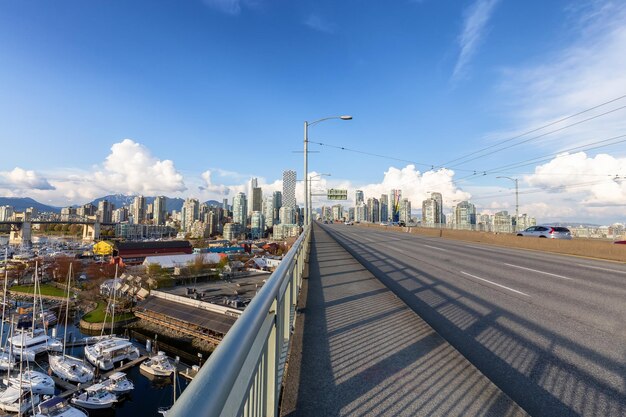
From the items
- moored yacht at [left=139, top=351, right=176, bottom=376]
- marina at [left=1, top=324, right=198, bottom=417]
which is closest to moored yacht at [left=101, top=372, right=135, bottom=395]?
marina at [left=1, top=324, right=198, bottom=417]

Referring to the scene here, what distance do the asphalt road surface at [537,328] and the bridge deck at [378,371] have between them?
0.45 m

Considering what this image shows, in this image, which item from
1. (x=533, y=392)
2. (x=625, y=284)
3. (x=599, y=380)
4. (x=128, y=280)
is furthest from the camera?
(x=128, y=280)

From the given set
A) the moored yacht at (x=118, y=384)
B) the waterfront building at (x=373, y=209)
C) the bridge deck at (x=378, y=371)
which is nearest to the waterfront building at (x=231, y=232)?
the waterfront building at (x=373, y=209)

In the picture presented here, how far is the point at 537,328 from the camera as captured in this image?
18.2 ft

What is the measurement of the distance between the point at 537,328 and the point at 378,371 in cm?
370

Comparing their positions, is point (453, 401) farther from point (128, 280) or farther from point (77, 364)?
point (128, 280)

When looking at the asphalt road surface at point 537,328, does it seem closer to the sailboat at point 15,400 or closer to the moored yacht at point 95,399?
the moored yacht at point 95,399

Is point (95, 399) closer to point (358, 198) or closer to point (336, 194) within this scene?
point (336, 194)

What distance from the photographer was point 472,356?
14.3 ft

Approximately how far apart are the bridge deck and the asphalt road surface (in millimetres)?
451

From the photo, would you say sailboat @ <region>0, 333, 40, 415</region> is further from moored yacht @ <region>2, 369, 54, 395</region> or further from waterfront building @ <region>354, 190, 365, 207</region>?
waterfront building @ <region>354, 190, 365, 207</region>

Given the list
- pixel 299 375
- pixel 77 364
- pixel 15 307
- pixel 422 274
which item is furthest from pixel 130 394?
pixel 15 307

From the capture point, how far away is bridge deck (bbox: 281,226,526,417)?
2.91 m

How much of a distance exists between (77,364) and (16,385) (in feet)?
17.3
